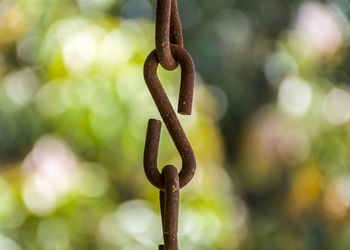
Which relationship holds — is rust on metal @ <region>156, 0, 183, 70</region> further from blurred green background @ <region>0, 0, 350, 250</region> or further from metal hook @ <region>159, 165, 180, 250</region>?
blurred green background @ <region>0, 0, 350, 250</region>

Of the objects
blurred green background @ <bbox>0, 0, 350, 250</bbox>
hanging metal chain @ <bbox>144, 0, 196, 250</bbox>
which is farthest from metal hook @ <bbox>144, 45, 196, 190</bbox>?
blurred green background @ <bbox>0, 0, 350, 250</bbox>

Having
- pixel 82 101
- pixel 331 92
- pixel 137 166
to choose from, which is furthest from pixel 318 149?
pixel 82 101

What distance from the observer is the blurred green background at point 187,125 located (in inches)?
63.9

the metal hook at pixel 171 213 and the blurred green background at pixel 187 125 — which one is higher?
the blurred green background at pixel 187 125

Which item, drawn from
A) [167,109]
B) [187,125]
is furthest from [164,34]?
[187,125]

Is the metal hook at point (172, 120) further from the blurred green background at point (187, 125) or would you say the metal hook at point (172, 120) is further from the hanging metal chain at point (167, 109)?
the blurred green background at point (187, 125)

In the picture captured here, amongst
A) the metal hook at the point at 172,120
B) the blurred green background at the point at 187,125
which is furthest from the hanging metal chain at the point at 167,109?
the blurred green background at the point at 187,125

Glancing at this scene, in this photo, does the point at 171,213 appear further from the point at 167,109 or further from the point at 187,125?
the point at 187,125

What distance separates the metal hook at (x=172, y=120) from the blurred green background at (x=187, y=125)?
50.7 inches

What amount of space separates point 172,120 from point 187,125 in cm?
144

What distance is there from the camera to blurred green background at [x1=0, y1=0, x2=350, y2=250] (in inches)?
63.9

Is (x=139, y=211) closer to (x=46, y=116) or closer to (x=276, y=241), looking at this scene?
(x=46, y=116)

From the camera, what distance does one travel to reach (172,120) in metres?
0.32

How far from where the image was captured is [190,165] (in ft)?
1.07
